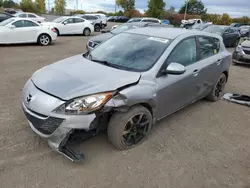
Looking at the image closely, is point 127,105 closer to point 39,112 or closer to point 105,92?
point 105,92

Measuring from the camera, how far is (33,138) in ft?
10.4

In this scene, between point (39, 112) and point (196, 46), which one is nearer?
point (39, 112)

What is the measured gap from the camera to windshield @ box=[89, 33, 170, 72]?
3.21 meters

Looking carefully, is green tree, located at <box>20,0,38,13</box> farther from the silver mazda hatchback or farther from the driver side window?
the driver side window

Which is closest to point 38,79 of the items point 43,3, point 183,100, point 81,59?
point 81,59

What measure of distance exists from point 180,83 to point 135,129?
1067 millimetres

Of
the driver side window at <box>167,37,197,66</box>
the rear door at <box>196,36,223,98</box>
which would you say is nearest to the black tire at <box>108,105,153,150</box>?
the driver side window at <box>167,37,197,66</box>

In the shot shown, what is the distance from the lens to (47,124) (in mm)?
2537

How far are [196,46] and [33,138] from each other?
3.08m

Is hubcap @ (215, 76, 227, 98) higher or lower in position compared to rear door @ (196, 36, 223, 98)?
lower

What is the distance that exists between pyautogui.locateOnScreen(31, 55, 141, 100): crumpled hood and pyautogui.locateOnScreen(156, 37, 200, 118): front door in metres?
0.53

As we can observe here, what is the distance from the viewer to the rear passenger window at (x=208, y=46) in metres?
4.08

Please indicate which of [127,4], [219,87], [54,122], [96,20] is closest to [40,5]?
[127,4]

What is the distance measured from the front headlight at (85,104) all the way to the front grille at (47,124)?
0.41 ft
